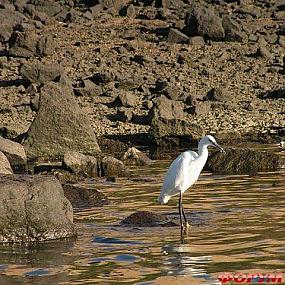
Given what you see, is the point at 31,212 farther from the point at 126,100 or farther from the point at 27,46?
the point at 27,46

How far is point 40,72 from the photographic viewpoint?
29.0 metres

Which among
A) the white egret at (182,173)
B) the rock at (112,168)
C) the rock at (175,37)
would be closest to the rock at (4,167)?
the rock at (112,168)

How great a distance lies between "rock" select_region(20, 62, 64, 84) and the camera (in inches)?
1139

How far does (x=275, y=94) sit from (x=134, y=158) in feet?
29.1

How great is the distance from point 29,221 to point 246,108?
15263mm

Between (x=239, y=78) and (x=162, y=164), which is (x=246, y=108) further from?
(x=162, y=164)

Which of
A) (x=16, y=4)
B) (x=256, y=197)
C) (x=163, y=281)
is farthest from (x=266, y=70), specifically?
(x=163, y=281)

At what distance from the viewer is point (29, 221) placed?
12570 mm

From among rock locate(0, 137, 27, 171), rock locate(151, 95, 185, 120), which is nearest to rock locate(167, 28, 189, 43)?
rock locate(151, 95, 185, 120)

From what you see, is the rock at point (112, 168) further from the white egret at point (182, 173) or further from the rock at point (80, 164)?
the white egret at point (182, 173)

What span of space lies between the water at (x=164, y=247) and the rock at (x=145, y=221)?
16 centimetres

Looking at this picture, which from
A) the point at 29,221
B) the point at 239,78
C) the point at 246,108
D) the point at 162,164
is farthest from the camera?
the point at 239,78

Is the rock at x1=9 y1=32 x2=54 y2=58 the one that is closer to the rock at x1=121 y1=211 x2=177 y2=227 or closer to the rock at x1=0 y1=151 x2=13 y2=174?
the rock at x1=0 y1=151 x2=13 y2=174

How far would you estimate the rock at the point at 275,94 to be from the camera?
28.5 m
